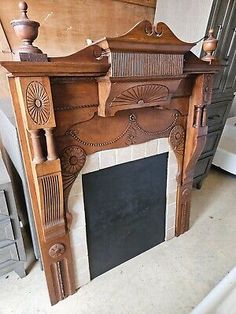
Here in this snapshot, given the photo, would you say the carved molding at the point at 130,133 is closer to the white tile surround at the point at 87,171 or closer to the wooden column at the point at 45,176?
the white tile surround at the point at 87,171

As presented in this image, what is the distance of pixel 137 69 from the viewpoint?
3.45 ft

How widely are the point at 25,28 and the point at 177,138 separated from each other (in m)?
1.09

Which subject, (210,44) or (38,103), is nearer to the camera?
(38,103)

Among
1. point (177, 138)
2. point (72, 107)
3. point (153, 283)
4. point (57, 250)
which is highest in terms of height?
point (72, 107)

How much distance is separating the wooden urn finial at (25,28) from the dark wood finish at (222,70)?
1.23 metres

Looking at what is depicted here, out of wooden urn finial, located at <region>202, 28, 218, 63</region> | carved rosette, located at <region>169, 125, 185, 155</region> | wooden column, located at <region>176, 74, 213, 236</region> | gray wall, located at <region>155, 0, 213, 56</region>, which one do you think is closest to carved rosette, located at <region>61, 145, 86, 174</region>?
carved rosette, located at <region>169, 125, 185, 155</region>

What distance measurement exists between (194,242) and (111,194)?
90 cm

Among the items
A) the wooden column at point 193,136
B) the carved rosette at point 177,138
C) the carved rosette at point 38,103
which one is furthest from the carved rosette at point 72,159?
the wooden column at point 193,136

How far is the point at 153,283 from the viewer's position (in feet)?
4.89

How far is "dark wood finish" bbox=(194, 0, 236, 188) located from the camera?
5.72 ft

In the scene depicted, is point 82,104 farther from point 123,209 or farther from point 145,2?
point 145,2

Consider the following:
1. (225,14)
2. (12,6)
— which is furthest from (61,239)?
(225,14)

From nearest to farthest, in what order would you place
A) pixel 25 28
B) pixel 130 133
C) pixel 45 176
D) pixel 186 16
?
pixel 25 28 < pixel 45 176 < pixel 130 133 < pixel 186 16

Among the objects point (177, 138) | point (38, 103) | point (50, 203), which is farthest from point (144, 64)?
point (50, 203)
